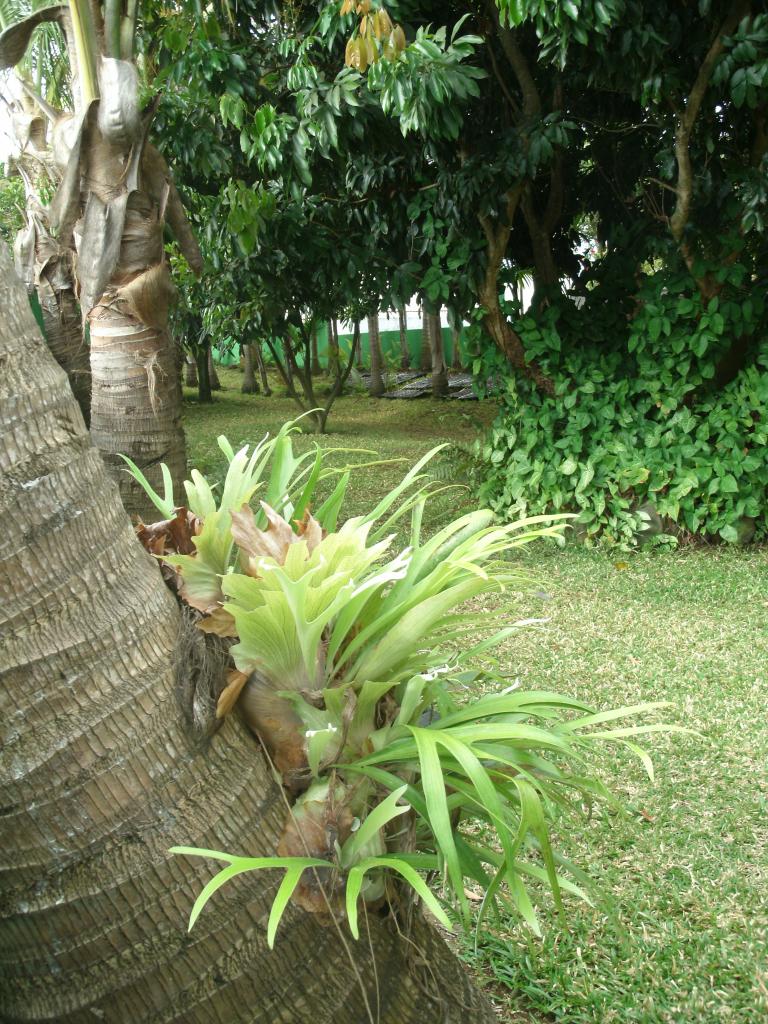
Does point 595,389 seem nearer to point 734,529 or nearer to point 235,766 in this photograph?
point 734,529

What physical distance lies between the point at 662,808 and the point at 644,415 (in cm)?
340

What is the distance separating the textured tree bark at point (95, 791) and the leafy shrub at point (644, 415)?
4783mm

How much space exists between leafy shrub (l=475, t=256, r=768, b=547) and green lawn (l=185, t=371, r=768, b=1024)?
1.11ft

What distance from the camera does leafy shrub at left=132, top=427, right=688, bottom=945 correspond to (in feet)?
4.21

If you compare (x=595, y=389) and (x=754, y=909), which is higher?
(x=595, y=389)

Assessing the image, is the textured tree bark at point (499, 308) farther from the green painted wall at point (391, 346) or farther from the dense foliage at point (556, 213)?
the green painted wall at point (391, 346)

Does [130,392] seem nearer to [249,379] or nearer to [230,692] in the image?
[230,692]

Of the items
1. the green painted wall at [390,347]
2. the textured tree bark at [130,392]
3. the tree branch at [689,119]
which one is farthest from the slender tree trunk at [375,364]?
the textured tree bark at [130,392]

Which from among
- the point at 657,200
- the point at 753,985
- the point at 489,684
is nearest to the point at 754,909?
the point at 753,985

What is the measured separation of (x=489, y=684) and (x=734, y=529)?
2369mm

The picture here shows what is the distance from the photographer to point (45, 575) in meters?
1.11

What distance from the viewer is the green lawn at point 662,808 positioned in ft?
6.94

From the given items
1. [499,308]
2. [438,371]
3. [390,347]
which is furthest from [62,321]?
[390,347]

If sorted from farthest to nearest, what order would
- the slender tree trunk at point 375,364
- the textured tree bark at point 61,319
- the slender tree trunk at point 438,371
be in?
the slender tree trunk at point 375,364 < the slender tree trunk at point 438,371 < the textured tree bark at point 61,319
